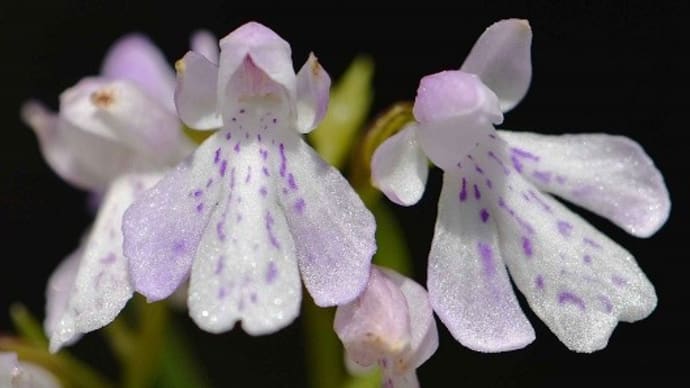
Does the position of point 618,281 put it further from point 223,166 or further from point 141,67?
point 141,67

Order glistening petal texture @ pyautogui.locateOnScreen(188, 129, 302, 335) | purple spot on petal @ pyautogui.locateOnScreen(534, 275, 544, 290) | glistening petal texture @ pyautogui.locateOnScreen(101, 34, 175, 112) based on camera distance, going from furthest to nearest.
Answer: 1. glistening petal texture @ pyautogui.locateOnScreen(101, 34, 175, 112)
2. purple spot on petal @ pyautogui.locateOnScreen(534, 275, 544, 290)
3. glistening petal texture @ pyautogui.locateOnScreen(188, 129, 302, 335)

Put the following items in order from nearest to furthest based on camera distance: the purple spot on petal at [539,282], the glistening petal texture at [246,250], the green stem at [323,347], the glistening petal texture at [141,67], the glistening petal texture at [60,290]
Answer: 1. the glistening petal texture at [246,250]
2. the purple spot on petal at [539,282]
3. the glistening petal texture at [60,290]
4. the green stem at [323,347]
5. the glistening petal texture at [141,67]

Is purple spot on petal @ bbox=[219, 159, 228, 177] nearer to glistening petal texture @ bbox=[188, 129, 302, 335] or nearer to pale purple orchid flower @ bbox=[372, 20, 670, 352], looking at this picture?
glistening petal texture @ bbox=[188, 129, 302, 335]

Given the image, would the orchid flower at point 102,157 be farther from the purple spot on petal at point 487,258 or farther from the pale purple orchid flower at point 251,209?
the purple spot on petal at point 487,258

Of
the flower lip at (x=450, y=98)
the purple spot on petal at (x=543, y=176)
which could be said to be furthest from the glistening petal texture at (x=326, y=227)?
the purple spot on petal at (x=543, y=176)

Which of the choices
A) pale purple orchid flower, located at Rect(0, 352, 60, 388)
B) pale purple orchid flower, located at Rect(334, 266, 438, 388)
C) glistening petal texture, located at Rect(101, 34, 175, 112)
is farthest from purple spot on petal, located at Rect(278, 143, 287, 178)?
glistening petal texture, located at Rect(101, 34, 175, 112)

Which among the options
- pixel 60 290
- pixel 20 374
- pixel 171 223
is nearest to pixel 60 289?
pixel 60 290
